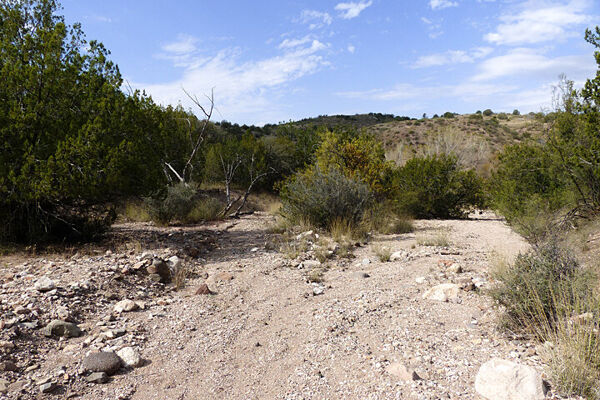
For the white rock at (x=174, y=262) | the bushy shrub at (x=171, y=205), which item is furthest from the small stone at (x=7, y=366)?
the bushy shrub at (x=171, y=205)

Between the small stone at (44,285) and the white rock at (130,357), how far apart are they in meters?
2.12

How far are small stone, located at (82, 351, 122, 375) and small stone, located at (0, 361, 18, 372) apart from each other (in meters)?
0.59

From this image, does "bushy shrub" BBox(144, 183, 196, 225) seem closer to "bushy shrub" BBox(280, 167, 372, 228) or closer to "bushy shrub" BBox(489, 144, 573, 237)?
"bushy shrub" BBox(280, 167, 372, 228)

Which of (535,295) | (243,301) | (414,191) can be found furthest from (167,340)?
(414,191)

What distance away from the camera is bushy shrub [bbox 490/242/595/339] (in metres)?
3.62

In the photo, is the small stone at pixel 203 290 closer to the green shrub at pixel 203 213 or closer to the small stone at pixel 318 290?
the small stone at pixel 318 290

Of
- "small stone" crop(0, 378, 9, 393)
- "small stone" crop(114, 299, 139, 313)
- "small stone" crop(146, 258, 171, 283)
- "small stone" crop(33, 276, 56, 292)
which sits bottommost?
"small stone" crop(0, 378, 9, 393)

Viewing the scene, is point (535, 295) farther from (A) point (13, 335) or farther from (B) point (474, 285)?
(A) point (13, 335)

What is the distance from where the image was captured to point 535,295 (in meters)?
3.76

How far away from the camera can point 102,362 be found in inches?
144

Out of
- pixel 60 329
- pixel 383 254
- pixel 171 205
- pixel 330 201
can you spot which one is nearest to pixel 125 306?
→ pixel 60 329

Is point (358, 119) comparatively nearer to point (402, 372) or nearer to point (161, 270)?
point (161, 270)

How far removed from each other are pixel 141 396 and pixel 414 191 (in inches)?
555

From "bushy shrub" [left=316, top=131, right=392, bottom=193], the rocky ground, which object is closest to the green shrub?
"bushy shrub" [left=316, top=131, right=392, bottom=193]
